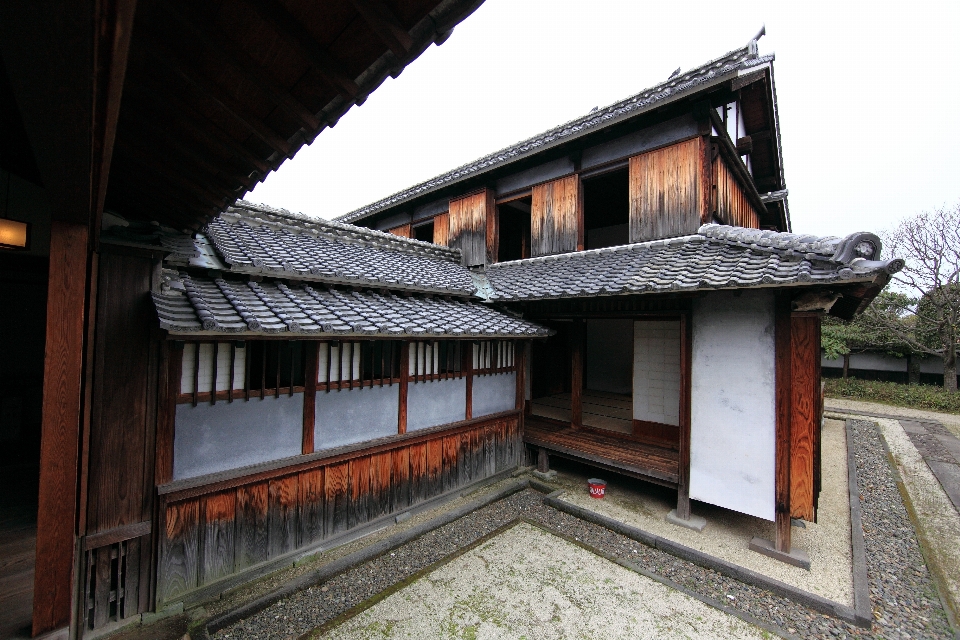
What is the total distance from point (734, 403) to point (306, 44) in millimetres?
6566

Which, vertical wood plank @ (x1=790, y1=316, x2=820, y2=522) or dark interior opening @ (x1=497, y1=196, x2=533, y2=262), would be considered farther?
dark interior opening @ (x1=497, y1=196, x2=533, y2=262)

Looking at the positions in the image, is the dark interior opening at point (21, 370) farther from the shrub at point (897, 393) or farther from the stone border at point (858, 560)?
Answer: the shrub at point (897, 393)

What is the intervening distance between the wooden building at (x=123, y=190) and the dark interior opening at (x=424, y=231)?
8.36 meters

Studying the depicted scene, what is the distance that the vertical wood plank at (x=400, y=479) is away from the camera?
602 centimetres

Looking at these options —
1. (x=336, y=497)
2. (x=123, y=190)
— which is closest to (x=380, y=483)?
(x=336, y=497)

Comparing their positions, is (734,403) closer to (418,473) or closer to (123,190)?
(418,473)

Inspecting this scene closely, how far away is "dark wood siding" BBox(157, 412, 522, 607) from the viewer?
164 inches

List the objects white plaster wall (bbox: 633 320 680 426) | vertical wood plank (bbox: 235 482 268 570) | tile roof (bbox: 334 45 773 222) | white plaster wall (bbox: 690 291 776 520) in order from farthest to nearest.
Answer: white plaster wall (bbox: 633 320 680 426) → tile roof (bbox: 334 45 773 222) → white plaster wall (bbox: 690 291 776 520) → vertical wood plank (bbox: 235 482 268 570)

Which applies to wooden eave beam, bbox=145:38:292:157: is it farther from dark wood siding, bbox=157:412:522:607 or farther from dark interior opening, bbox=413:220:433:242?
dark interior opening, bbox=413:220:433:242

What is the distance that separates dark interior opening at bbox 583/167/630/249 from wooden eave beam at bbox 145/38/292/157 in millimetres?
7925

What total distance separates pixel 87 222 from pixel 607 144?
865 centimetres

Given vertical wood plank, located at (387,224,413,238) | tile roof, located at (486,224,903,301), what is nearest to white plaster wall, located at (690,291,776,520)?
tile roof, located at (486,224,903,301)

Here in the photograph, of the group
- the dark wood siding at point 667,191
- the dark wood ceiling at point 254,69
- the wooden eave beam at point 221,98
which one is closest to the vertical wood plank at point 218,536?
the dark wood ceiling at point 254,69

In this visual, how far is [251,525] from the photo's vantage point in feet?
15.1
